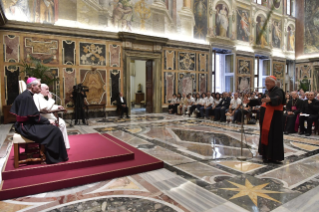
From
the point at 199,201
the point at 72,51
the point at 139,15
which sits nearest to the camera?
the point at 199,201

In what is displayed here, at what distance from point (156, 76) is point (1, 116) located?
748 centimetres

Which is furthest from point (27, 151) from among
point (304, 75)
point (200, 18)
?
point (304, 75)

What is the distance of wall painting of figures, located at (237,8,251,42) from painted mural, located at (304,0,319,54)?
23.1 feet

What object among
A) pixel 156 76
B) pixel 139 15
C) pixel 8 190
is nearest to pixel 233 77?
pixel 156 76

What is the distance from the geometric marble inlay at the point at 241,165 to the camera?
3.97 meters

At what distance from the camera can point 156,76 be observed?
12828mm

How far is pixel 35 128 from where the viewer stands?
3.71 meters

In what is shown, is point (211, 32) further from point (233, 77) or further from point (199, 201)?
point (199, 201)

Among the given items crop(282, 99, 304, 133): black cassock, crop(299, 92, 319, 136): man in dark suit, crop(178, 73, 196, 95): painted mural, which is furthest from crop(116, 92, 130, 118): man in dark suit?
crop(299, 92, 319, 136): man in dark suit

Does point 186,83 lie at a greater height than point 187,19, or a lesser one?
lesser

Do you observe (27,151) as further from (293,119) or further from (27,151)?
(293,119)

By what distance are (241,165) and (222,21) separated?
13.4 m

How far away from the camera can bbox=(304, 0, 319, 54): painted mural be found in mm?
19422

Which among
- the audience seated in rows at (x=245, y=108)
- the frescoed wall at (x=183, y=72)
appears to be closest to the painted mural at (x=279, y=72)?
the frescoed wall at (x=183, y=72)
